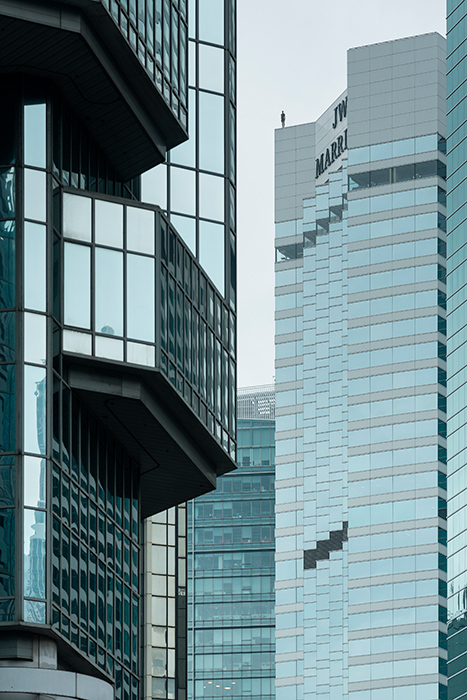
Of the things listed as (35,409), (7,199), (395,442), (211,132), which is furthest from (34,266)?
(395,442)

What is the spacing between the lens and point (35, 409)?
59.1 metres

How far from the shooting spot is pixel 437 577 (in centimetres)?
17925

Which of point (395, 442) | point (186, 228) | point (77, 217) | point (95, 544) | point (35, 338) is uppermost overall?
point (395, 442)

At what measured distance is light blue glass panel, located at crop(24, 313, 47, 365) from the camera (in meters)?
59.3

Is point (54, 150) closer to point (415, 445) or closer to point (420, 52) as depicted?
point (415, 445)

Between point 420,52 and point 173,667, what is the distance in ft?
398

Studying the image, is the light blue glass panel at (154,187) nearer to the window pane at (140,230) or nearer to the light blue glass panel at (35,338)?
the window pane at (140,230)

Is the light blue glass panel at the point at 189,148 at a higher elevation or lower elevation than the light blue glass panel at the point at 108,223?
higher

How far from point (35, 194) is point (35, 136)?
2252 mm

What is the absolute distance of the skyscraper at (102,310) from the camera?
5822 cm

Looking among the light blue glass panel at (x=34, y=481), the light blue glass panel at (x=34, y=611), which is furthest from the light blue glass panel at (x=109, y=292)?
the light blue glass panel at (x=34, y=611)

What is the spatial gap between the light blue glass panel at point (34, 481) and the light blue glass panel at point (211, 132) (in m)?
19.9

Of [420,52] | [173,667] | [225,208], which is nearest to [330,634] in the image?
[420,52]

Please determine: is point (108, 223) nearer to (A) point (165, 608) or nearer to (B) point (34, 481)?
(B) point (34, 481)
